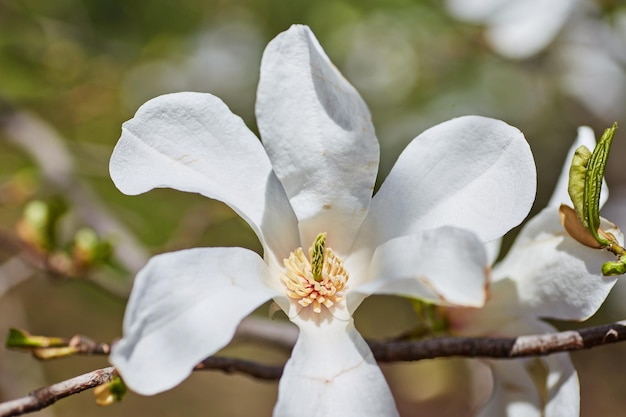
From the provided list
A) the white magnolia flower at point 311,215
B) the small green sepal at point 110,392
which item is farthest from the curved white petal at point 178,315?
the small green sepal at point 110,392

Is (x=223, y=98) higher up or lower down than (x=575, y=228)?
higher up

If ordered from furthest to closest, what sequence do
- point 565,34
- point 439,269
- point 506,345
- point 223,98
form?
1. point 223,98
2. point 565,34
3. point 506,345
4. point 439,269

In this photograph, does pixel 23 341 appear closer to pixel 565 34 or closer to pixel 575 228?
pixel 575 228

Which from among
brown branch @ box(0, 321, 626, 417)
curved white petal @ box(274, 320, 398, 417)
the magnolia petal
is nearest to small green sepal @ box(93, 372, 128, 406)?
brown branch @ box(0, 321, 626, 417)

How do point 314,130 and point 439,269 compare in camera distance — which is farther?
point 314,130

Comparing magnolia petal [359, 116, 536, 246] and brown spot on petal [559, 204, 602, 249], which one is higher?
magnolia petal [359, 116, 536, 246]

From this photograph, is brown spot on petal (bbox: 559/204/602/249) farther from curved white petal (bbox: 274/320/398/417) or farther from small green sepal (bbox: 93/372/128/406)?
small green sepal (bbox: 93/372/128/406)

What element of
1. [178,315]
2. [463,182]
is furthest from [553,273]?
[178,315]
